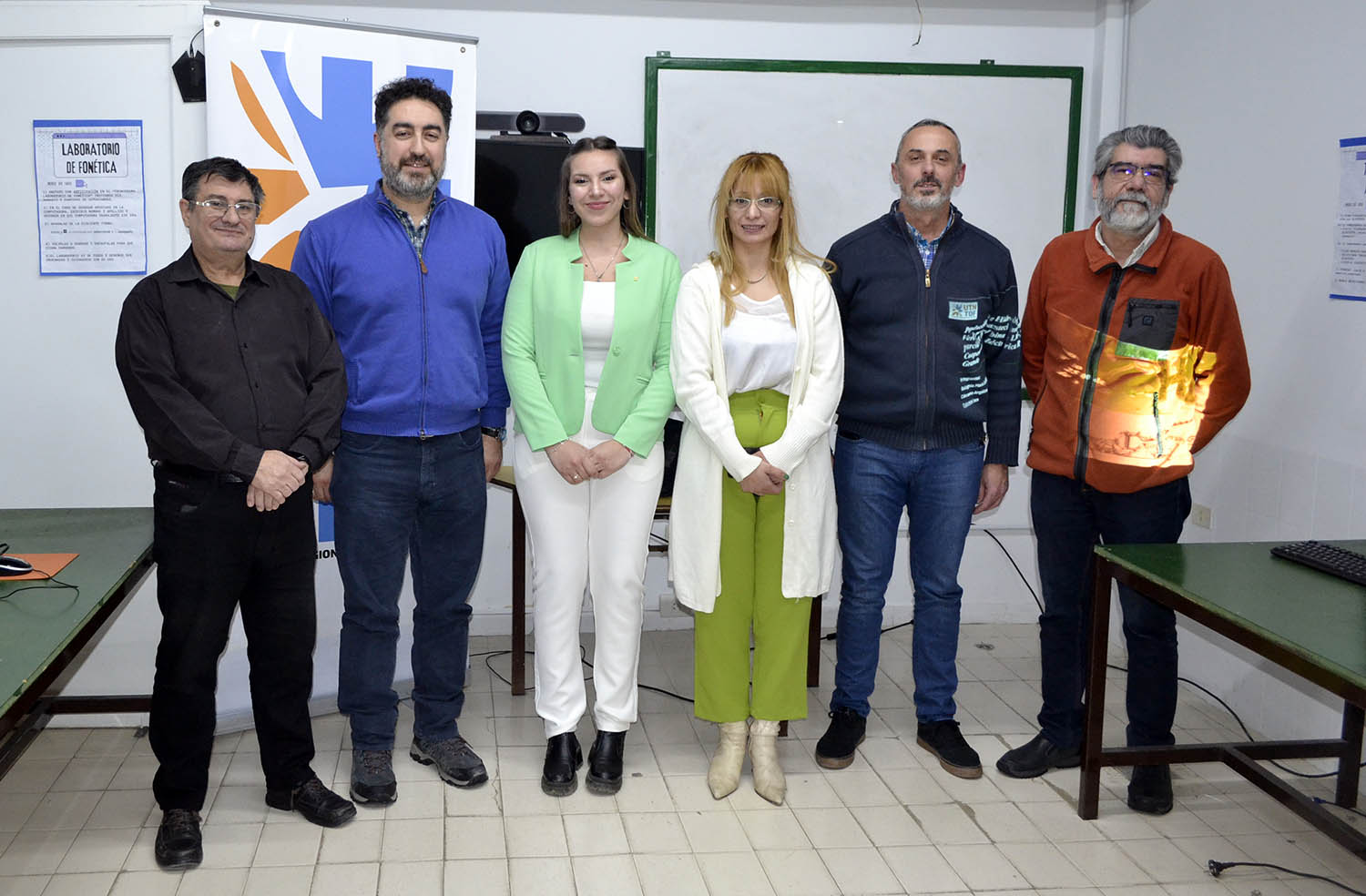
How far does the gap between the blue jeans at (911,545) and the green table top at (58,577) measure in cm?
184

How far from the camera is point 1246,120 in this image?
3600mm

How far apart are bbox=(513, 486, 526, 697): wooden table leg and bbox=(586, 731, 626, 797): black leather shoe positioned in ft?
2.42

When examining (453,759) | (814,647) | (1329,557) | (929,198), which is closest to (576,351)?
(929,198)

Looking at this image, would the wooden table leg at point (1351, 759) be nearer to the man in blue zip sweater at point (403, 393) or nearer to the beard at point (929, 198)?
the beard at point (929, 198)

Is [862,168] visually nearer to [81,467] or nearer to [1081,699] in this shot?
[1081,699]

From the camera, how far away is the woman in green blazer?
2.86 m

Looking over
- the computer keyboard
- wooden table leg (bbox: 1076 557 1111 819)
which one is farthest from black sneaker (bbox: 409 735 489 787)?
the computer keyboard

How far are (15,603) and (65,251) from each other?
1.45 metres

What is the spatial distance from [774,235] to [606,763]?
4.88ft

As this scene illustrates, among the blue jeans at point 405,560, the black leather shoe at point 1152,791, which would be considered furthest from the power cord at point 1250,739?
the blue jeans at point 405,560

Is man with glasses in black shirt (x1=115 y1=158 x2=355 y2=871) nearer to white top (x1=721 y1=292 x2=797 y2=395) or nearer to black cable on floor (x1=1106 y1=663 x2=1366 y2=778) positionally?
white top (x1=721 y1=292 x2=797 y2=395)

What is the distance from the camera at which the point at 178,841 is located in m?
2.62

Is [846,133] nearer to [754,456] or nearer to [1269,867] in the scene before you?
[754,456]

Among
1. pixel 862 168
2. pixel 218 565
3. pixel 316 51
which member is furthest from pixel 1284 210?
pixel 218 565
